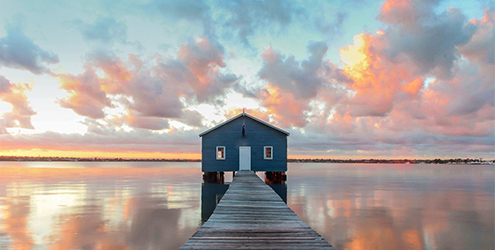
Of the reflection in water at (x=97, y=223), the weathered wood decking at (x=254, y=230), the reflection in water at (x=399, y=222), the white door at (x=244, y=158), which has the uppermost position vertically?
the white door at (x=244, y=158)

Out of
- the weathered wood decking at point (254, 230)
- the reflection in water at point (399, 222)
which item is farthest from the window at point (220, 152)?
the weathered wood decking at point (254, 230)

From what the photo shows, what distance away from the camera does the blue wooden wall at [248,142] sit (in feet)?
100

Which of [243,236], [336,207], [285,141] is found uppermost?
[285,141]

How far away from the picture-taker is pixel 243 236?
7.34 meters

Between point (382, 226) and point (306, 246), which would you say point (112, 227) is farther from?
point (382, 226)

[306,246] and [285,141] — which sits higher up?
[285,141]

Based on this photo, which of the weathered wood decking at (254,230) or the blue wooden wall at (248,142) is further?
the blue wooden wall at (248,142)

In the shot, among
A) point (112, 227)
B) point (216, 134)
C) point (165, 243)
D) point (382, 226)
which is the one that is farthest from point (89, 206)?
point (382, 226)

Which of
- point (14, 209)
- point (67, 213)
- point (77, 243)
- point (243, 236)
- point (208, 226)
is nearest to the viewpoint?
point (243, 236)

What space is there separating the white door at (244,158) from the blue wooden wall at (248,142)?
276mm

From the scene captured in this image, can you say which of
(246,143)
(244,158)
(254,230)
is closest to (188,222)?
(254,230)

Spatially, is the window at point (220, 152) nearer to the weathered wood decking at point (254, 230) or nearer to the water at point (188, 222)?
the water at point (188, 222)

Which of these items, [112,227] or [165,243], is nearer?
[165,243]

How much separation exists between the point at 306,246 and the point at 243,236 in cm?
146
